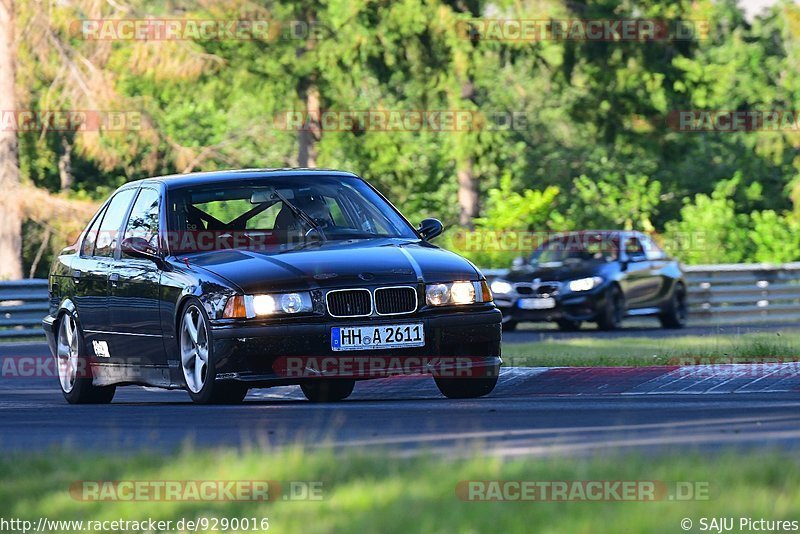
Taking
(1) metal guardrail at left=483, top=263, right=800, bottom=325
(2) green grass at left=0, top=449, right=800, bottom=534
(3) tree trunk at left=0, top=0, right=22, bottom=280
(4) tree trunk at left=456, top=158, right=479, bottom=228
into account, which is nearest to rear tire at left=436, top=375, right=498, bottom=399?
(2) green grass at left=0, top=449, right=800, bottom=534

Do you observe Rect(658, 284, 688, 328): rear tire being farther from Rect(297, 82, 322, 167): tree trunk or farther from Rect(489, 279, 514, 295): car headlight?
Rect(297, 82, 322, 167): tree trunk

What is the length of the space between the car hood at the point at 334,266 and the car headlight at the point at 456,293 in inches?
1.9

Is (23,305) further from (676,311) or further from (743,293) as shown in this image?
(743,293)

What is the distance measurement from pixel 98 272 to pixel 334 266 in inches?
97.8

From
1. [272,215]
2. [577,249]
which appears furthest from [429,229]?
[577,249]

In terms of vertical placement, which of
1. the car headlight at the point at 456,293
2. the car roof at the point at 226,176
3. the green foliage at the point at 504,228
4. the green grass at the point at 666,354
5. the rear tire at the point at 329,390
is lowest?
the green foliage at the point at 504,228

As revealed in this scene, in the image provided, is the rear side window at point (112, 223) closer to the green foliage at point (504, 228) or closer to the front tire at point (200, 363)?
the front tire at point (200, 363)

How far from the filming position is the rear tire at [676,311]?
90.9 feet

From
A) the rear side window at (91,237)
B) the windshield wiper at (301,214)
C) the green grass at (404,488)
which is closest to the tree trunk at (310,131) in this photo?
the rear side window at (91,237)

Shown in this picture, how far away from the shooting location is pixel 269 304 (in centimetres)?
1024

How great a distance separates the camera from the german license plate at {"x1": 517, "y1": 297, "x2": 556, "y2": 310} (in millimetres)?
25703

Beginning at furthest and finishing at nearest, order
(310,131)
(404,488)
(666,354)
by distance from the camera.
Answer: (310,131) < (666,354) < (404,488)

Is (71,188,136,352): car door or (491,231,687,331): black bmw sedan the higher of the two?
(71,188,136,352): car door

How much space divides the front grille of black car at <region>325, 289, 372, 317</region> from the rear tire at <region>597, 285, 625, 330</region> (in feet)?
51.7
